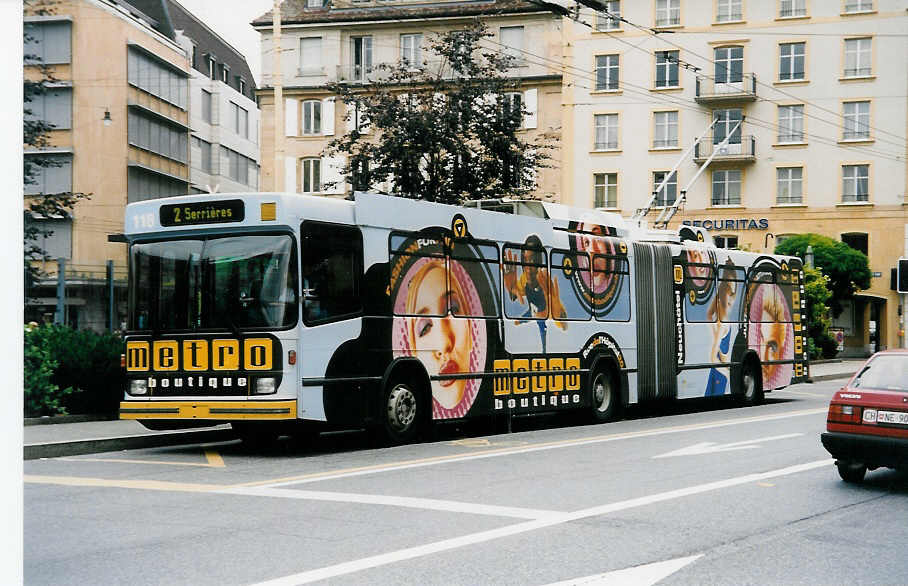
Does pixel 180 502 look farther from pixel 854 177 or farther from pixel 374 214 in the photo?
pixel 854 177

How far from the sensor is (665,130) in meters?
57.8

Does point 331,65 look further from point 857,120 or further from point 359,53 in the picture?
point 857,120

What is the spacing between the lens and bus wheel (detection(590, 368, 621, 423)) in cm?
1952

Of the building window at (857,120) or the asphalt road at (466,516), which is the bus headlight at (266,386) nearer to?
the asphalt road at (466,516)

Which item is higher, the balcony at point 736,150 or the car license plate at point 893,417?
the balcony at point 736,150

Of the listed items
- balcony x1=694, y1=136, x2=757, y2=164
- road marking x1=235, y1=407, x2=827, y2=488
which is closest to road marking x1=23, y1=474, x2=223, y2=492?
road marking x1=235, y1=407, x2=827, y2=488

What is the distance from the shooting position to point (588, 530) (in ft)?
28.5

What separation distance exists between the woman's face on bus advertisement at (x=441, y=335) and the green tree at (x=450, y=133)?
11.8m

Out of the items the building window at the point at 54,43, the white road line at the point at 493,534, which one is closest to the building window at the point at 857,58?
the white road line at the point at 493,534

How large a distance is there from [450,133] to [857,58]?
111 feet

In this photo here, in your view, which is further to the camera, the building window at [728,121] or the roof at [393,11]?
the building window at [728,121]

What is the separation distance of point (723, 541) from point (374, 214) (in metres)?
7.64

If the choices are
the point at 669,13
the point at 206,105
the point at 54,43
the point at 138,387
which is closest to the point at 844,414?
the point at 138,387

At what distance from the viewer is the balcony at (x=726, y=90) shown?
160 ft
